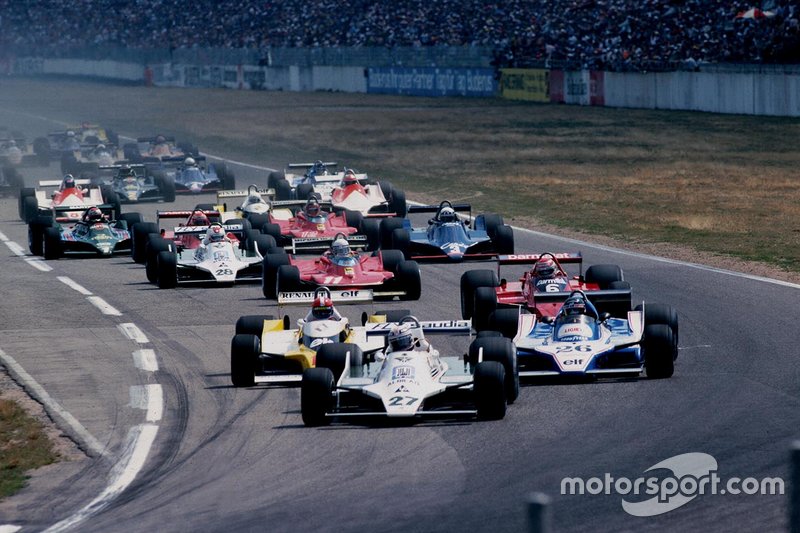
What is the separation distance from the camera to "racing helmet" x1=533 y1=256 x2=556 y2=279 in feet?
64.6

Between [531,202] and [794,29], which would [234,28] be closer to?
[794,29]

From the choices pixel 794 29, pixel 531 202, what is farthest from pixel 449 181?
pixel 794 29

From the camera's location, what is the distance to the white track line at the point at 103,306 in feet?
75.5

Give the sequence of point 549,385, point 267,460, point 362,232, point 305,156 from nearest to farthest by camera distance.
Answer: point 267,460 < point 549,385 < point 362,232 < point 305,156

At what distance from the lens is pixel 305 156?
5534 centimetres

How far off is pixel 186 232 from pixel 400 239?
387cm

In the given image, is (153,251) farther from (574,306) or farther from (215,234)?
(574,306)

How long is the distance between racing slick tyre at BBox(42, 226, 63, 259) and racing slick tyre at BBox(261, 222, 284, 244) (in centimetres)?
430

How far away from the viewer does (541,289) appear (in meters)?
19.6

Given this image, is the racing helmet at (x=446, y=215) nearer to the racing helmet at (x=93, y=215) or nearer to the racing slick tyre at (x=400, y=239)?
the racing slick tyre at (x=400, y=239)

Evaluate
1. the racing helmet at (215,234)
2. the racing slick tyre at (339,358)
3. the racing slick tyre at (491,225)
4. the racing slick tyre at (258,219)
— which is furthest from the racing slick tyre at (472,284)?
the racing slick tyre at (258,219)

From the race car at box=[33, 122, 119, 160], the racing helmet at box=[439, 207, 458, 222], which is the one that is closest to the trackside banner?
the race car at box=[33, 122, 119, 160]

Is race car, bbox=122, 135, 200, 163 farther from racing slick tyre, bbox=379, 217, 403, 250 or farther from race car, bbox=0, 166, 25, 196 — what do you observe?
racing slick tyre, bbox=379, 217, 403, 250

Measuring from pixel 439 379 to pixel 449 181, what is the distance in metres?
29.9
